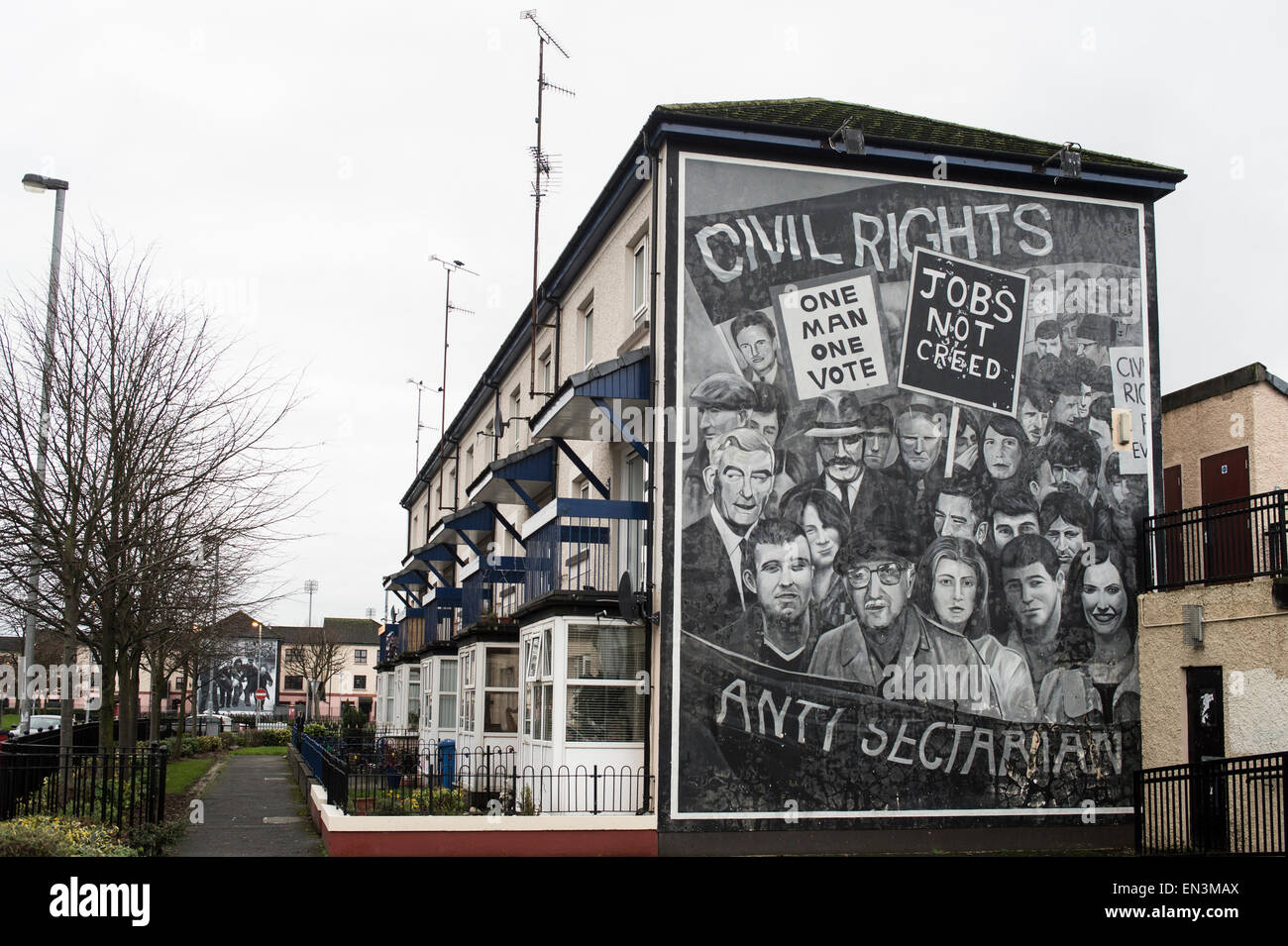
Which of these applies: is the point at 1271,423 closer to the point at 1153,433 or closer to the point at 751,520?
the point at 1153,433

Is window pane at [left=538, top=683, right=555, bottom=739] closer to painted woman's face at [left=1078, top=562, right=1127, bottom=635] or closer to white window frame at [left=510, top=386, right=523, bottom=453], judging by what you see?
painted woman's face at [left=1078, top=562, right=1127, bottom=635]

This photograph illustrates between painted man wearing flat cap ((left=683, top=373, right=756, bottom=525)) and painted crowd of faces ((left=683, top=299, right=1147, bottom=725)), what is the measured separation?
0.06ft

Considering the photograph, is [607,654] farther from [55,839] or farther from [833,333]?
[55,839]

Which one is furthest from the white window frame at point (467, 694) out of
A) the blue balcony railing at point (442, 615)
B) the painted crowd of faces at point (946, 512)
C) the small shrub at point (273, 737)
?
the small shrub at point (273, 737)

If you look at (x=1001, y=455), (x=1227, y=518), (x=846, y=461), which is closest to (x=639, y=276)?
(x=846, y=461)

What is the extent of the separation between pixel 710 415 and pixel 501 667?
26.2 ft

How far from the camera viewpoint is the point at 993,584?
55.0 ft

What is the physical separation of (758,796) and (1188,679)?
223 inches

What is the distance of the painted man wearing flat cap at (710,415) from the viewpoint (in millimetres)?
15906

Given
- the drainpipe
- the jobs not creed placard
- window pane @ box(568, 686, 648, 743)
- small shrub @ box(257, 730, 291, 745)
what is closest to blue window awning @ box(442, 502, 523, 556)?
window pane @ box(568, 686, 648, 743)

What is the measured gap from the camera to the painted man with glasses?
16.0m

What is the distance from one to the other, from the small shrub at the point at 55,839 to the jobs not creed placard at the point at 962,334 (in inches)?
427
